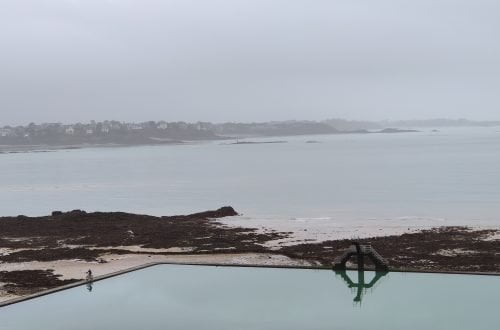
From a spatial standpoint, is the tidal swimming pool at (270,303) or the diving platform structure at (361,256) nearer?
the tidal swimming pool at (270,303)

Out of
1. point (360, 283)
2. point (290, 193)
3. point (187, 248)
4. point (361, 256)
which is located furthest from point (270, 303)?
point (290, 193)

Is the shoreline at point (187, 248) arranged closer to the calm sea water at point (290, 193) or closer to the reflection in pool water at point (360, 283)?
the reflection in pool water at point (360, 283)

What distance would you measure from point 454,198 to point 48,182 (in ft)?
103

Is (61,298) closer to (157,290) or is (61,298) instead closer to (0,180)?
(157,290)

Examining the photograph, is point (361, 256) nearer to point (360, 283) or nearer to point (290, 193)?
point (360, 283)

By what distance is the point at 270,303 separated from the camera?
22.0ft

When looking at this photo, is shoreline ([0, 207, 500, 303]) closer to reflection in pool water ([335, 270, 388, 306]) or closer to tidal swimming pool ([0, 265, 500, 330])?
reflection in pool water ([335, 270, 388, 306])

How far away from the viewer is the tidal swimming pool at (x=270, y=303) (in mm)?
6070

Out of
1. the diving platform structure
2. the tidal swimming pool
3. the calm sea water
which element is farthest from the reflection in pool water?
the calm sea water

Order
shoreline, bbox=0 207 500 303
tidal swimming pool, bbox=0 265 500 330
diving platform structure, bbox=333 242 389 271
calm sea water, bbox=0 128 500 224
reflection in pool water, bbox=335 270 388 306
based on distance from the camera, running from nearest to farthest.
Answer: tidal swimming pool, bbox=0 265 500 330, reflection in pool water, bbox=335 270 388 306, diving platform structure, bbox=333 242 389 271, shoreline, bbox=0 207 500 303, calm sea water, bbox=0 128 500 224

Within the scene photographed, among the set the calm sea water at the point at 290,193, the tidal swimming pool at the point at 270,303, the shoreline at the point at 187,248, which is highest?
the tidal swimming pool at the point at 270,303

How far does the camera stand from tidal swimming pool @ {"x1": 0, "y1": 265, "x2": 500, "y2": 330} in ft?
19.9

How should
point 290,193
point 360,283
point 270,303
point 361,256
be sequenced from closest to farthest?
1. point 270,303
2. point 360,283
3. point 361,256
4. point 290,193

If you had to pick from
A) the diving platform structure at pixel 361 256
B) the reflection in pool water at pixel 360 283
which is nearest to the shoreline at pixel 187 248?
the diving platform structure at pixel 361 256
